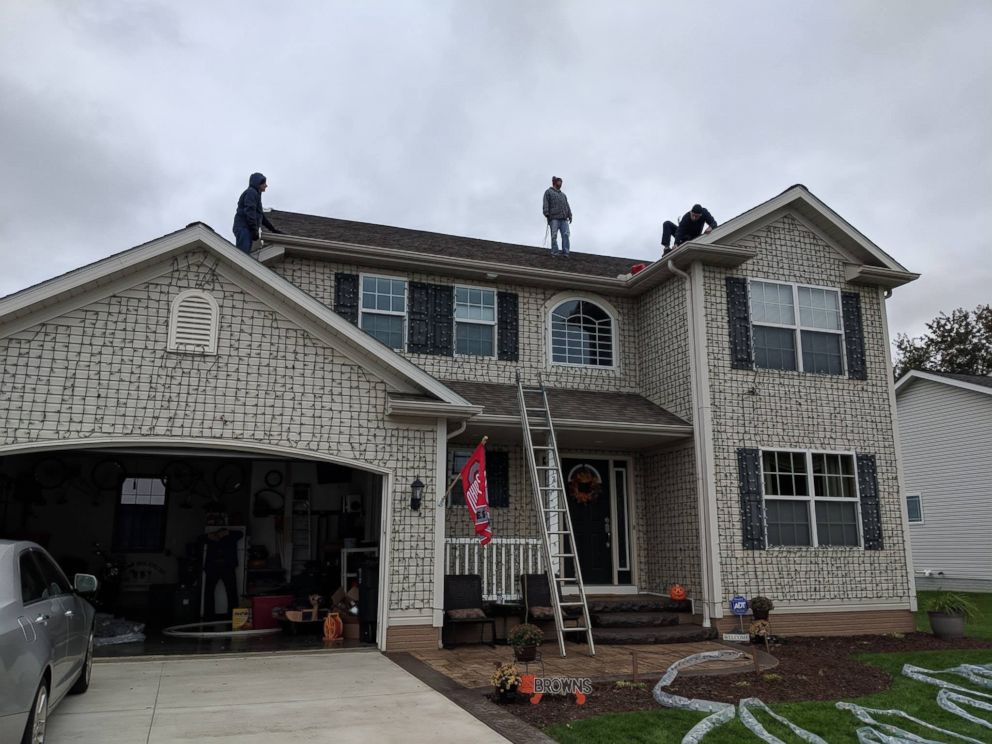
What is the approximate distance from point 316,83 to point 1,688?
11.9 m

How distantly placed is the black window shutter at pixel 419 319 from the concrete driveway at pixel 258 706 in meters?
5.49

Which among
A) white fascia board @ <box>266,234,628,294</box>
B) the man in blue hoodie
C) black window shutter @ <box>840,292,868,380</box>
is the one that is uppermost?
the man in blue hoodie

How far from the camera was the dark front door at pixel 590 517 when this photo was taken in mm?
13266

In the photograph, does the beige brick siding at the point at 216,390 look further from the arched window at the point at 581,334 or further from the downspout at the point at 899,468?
the downspout at the point at 899,468

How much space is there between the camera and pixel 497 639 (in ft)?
35.3

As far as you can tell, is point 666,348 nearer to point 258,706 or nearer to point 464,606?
point 464,606

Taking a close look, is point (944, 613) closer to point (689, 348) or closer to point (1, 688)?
point (689, 348)

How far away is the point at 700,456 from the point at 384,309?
5.70 metres

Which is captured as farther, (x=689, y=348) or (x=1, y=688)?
(x=689, y=348)

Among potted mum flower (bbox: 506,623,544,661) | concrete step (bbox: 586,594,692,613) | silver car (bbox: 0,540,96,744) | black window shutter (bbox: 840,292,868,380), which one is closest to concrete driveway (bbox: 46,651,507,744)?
silver car (bbox: 0,540,96,744)

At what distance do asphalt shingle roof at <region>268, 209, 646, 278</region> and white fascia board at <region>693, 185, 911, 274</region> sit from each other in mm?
2843

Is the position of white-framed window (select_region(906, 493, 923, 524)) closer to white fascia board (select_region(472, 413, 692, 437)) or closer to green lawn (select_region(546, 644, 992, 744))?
white fascia board (select_region(472, 413, 692, 437))

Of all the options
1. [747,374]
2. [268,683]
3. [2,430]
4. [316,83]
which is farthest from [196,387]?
[747,374]

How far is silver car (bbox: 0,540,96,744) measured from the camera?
4.44 m
